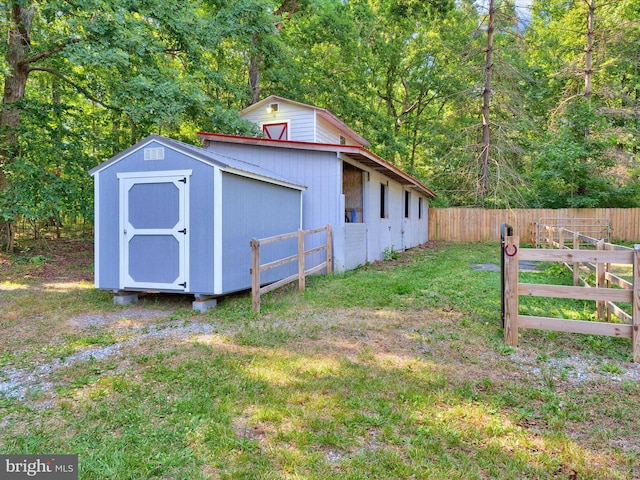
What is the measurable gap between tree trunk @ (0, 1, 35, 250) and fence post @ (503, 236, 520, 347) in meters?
11.1

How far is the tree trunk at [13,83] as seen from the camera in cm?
975

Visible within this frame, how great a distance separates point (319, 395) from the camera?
2740 mm

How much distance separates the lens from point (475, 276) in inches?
298

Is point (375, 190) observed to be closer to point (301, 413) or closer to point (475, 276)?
point (475, 276)

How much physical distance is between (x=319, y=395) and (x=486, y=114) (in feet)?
62.1

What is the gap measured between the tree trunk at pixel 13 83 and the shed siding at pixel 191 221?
5637mm

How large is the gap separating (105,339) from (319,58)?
18.2m

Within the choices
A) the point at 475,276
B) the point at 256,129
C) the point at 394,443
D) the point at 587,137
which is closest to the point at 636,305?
the point at 394,443

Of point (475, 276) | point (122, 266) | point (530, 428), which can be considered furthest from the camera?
point (475, 276)

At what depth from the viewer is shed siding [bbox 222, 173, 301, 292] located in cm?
556

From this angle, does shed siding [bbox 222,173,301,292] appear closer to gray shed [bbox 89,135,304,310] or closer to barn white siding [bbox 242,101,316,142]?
gray shed [bbox 89,135,304,310]

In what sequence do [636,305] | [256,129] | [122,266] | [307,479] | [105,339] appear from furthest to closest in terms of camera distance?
[256,129]
[122,266]
[105,339]
[636,305]
[307,479]

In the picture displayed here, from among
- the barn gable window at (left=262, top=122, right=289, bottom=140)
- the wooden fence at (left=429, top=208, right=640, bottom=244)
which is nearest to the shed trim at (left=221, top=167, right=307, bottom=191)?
the barn gable window at (left=262, top=122, right=289, bottom=140)

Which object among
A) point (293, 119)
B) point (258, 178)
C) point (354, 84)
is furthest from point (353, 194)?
point (354, 84)
